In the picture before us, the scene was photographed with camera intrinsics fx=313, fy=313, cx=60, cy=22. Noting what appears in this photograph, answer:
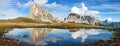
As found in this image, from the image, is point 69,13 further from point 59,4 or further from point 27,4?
point 27,4

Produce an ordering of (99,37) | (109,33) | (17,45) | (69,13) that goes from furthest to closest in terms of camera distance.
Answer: (69,13) → (109,33) → (99,37) → (17,45)

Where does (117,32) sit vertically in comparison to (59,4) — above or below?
below

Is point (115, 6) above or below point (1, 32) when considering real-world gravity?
above

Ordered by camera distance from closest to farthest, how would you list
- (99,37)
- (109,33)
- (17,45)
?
(17,45) → (99,37) → (109,33)

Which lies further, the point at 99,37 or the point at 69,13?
the point at 69,13

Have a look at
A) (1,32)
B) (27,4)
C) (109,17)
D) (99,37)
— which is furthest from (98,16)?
(1,32)

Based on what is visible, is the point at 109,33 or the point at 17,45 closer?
the point at 17,45

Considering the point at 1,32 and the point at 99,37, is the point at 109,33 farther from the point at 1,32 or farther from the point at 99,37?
the point at 1,32

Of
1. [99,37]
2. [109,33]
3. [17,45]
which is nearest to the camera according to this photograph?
[17,45]

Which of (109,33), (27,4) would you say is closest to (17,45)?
(27,4)
